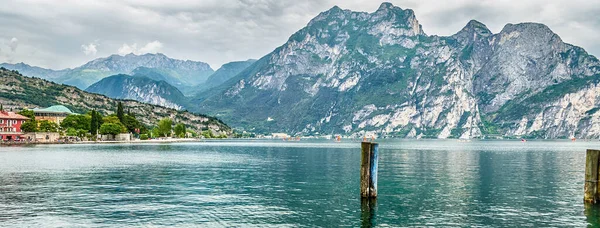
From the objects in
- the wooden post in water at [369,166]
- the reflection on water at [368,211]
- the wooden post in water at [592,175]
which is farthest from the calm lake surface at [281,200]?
the wooden post in water at [369,166]

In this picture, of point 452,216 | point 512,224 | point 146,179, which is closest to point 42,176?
point 146,179

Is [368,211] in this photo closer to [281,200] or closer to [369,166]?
[369,166]

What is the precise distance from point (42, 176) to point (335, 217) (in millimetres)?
50214

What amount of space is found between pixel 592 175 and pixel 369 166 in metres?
21.3

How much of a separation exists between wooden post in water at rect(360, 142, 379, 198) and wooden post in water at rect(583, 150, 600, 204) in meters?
19.7

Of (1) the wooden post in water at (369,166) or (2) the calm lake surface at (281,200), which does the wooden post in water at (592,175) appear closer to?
(2) the calm lake surface at (281,200)

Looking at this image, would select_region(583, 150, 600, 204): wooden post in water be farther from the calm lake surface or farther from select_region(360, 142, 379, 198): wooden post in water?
select_region(360, 142, 379, 198): wooden post in water

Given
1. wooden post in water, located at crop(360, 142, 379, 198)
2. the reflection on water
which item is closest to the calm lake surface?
the reflection on water

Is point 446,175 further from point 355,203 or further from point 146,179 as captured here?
point 146,179

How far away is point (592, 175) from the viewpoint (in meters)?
44.4

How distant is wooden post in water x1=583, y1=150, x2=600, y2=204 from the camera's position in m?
43.8

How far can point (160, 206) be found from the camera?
4316 cm

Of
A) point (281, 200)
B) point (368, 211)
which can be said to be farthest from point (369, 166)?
point (281, 200)

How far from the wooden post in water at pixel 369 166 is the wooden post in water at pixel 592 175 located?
19.7 metres
